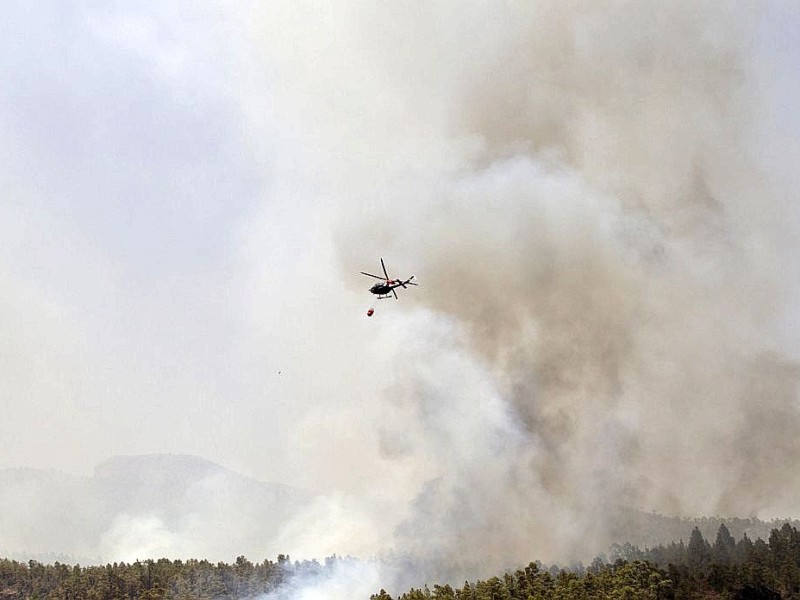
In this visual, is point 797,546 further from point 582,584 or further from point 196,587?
point 196,587

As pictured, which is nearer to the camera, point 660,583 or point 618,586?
point 618,586

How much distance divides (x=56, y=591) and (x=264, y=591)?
165 ft

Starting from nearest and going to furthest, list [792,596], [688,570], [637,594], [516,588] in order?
[637,594], [516,588], [792,596], [688,570]

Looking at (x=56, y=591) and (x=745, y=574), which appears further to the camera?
(x=56, y=591)

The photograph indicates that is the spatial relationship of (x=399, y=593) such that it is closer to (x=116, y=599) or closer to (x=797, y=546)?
(x=116, y=599)

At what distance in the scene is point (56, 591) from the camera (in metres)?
199

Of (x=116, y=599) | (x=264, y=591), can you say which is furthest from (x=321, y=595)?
(x=116, y=599)

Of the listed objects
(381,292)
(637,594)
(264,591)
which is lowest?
(637,594)

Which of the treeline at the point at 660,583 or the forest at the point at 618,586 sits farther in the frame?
the forest at the point at 618,586

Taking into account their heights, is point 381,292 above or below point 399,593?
above

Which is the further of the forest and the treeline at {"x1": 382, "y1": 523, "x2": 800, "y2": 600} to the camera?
the forest

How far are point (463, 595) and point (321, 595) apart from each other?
70.1 m

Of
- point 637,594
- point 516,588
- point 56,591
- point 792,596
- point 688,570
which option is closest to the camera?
point 637,594

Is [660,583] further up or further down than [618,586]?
further up
